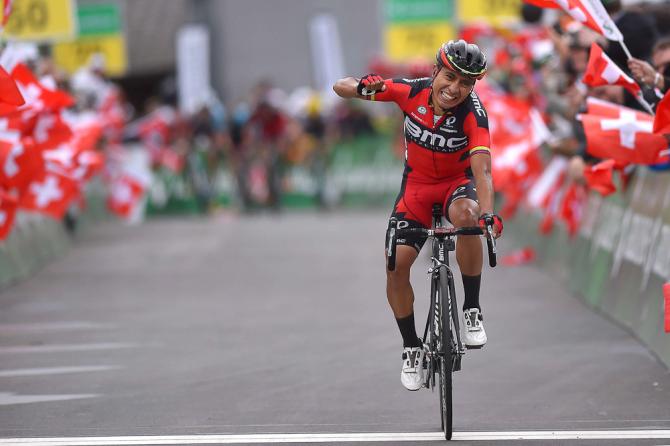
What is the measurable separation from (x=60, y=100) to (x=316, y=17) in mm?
29098

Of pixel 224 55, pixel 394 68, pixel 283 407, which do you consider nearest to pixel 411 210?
pixel 283 407

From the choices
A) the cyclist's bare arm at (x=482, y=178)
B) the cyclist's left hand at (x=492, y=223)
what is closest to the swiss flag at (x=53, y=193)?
the cyclist's bare arm at (x=482, y=178)

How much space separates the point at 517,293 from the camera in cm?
1516

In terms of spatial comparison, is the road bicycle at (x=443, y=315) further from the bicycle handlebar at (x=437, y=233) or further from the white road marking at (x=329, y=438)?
the white road marking at (x=329, y=438)

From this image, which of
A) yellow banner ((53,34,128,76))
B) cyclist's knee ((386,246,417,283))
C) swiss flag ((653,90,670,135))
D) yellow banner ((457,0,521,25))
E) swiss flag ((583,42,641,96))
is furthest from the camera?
yellow banner ((53,34,128,76))

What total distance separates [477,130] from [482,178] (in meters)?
0.32

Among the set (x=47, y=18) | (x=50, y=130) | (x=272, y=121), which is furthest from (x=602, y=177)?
(x=272, y=121)

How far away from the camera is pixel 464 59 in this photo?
8.31 meters

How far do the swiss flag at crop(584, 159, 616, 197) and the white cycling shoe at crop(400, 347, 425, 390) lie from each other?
12.6 ft

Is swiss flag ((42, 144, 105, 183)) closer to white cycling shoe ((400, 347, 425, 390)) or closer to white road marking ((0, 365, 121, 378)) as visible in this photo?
white road marking ((0, 365, 121, 378))

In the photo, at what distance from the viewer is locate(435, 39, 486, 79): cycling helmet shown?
832 cm

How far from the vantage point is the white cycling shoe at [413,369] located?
866 centimetres

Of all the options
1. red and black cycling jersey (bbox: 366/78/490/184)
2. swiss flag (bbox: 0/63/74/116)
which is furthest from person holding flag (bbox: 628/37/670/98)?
swiss flag (bbox: 0/63/74/116)

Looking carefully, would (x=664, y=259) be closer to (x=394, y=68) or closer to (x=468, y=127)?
(x=468, y=127)
